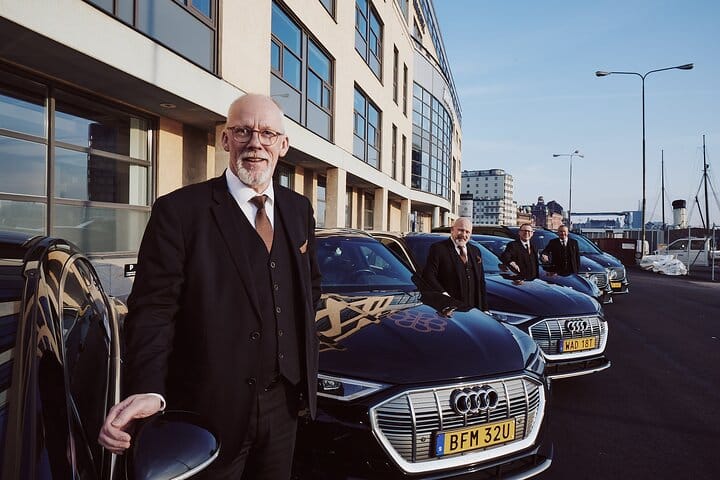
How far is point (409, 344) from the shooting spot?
267 centimetres

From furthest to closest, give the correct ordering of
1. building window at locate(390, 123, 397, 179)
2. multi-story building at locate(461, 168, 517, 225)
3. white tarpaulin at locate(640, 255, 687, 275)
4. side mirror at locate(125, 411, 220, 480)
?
multi-story building at locate(461, 168, 517, 225), building window at locate(390, 123, 397, 179), white tarpaulin at locate(640, 255, 687, 275), side mirror at locate(125, 411, 220, 480)

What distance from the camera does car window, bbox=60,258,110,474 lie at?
4.58ft

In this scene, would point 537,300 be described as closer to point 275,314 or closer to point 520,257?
point 520,257

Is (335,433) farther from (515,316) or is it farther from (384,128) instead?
(384,128)

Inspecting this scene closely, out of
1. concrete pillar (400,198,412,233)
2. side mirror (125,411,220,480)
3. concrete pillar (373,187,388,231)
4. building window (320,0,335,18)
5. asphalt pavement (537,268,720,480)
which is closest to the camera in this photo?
side mirror (125,411,220,480)

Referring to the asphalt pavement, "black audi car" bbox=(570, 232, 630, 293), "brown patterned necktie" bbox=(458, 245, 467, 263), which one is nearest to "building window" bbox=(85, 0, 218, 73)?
"brown patterned necktie" bbox=(458, 245, 467, 263)

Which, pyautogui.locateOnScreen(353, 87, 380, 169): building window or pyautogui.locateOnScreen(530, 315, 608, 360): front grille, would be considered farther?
pyautogui.locateOnScreen(353, 87, 380, 169): building window

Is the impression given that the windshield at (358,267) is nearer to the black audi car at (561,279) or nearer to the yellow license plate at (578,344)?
the yellow license plate at (578,344)

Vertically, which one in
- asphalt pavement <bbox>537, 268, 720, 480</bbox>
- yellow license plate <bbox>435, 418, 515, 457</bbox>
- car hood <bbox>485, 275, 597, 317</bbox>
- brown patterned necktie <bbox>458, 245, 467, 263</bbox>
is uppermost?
brown patterned necktie <bbox>458, 245, 467, 263</bbox>

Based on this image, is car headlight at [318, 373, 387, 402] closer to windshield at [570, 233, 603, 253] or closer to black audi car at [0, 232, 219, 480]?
black audi car at [0, 232, 219, 480]

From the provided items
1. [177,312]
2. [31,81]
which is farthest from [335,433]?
[31,81]

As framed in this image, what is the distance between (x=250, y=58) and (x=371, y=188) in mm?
12045

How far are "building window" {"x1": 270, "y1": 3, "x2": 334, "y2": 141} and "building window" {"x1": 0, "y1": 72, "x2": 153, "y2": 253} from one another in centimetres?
410

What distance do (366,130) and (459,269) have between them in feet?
48.7
